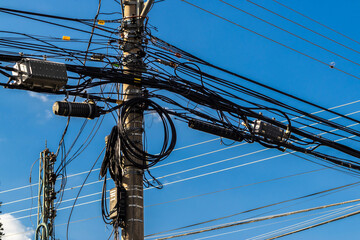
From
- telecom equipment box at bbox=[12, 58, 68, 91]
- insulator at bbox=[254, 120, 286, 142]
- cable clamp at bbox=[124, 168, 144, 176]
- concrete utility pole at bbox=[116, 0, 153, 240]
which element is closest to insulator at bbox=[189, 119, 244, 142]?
insulator at bbox=[254, 120, 286, 142]

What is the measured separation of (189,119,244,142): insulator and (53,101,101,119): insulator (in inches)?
82.8

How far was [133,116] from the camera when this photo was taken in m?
11.8

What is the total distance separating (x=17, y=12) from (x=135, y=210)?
14.2ft

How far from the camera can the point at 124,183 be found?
1156cm

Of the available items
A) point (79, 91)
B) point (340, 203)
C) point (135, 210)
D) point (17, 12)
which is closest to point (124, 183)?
point (135, 210)

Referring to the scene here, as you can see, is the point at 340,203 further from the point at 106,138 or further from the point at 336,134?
the point at 106,138

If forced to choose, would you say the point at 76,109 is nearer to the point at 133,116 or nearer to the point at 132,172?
the point at 133,116

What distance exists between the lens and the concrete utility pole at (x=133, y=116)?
11312 millimetres

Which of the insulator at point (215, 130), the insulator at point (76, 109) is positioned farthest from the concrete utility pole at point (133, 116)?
the insulator at point (215, 130)

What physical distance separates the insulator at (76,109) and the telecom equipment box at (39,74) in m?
0.45

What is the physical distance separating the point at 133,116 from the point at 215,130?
6.72 ft

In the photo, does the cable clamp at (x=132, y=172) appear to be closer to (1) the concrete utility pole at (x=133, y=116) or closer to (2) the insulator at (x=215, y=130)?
(1) the concrete utility pole at (x=133, y=116)

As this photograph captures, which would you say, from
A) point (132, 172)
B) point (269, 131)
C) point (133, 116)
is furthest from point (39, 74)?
point (269, 131)

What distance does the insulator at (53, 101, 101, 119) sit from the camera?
36.4 feet
